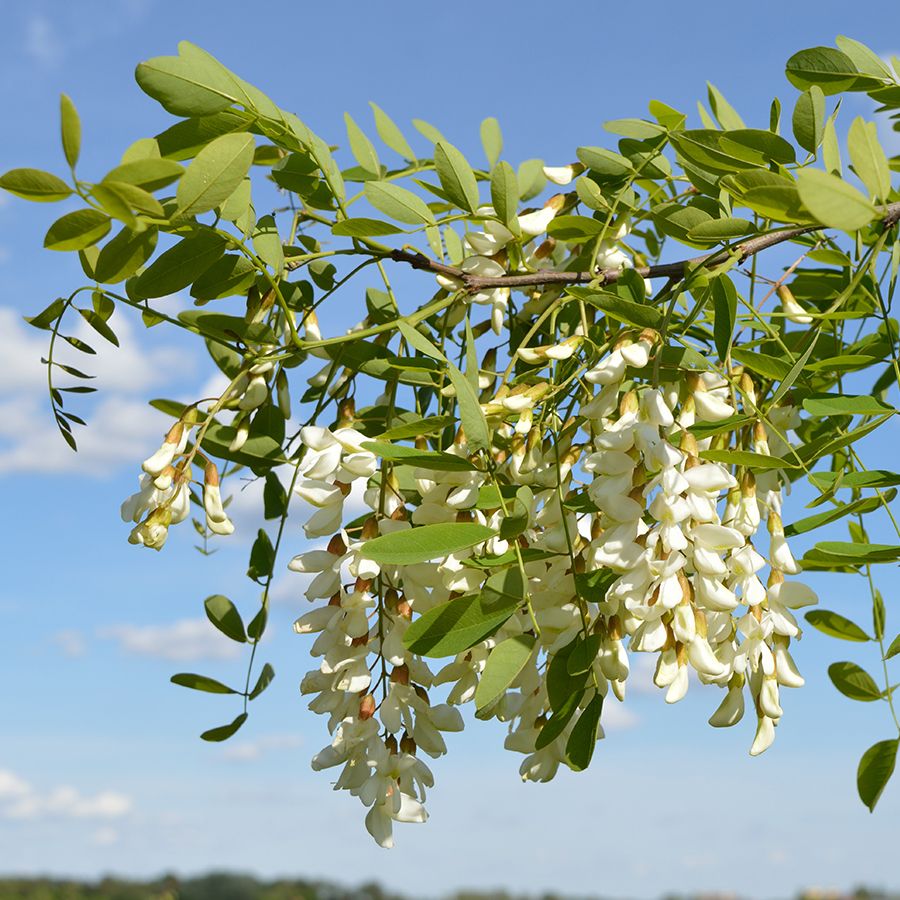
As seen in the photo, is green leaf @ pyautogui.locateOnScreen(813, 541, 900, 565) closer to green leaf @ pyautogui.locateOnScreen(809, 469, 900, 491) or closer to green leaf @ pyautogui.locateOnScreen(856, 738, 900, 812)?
green leaf @ pyautogui.locateOnScreen(809, 469, 900, 491)

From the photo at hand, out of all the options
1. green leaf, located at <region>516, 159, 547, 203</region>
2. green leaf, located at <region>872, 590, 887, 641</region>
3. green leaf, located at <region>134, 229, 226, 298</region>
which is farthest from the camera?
green leaf, located at <region>516, 159, 547, 203</region>

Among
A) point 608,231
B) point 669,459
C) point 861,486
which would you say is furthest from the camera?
point 608,231

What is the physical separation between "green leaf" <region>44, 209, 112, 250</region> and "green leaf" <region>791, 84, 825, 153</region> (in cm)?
45

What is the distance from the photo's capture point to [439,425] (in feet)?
2.31

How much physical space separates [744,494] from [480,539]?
0.60ft

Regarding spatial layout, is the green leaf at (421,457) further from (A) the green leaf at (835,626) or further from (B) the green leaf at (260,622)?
(A) the green leaf at (835,626)

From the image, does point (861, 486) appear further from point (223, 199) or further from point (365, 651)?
point (223, 199)

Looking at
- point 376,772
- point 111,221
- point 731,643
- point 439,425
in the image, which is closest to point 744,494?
point 731,643

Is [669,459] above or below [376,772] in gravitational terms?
above

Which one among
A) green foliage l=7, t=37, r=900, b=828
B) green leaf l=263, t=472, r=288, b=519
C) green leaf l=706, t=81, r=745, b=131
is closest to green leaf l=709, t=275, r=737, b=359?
green foliage l=7, t=37, r=900, b=828

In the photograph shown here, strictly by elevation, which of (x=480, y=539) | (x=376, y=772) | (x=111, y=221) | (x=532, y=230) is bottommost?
(x=376, y=772)

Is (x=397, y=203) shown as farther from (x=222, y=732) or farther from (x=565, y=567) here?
(x=222, y=732)

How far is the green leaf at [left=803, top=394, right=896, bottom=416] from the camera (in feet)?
2.43

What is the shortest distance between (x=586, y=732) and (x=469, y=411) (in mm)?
218
